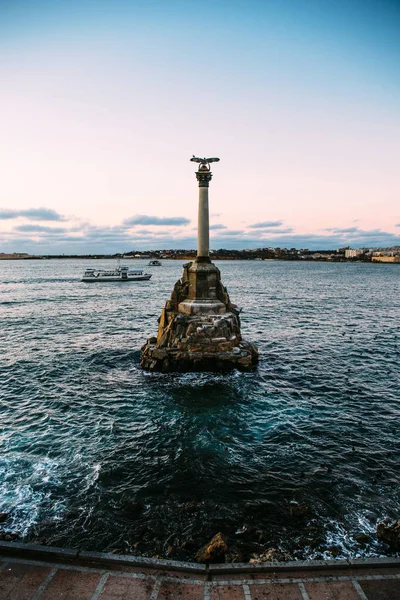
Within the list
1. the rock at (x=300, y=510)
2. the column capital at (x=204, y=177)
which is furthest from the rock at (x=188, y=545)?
the column capital at (x=204, y=177)

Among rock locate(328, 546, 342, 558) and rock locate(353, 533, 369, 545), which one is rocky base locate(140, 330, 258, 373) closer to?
rock locate(353, 533, 369, 545)

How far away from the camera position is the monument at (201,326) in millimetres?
21266

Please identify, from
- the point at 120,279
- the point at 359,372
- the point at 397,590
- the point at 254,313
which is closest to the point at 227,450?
the point at 397,590

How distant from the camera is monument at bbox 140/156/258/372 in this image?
69.8ft

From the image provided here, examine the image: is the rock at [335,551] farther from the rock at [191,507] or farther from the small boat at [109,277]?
the small boat at [109,277]

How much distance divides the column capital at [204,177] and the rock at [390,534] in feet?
64.2

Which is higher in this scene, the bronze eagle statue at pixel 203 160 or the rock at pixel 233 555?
the bronze eagle statue at pixel 203 160

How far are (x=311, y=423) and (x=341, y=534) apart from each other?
20.0 ft

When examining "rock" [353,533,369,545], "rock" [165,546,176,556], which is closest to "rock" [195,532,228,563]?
"rock" [165,546,176,556]

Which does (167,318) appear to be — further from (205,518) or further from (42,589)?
(42,589)

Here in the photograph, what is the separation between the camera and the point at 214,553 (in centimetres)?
772

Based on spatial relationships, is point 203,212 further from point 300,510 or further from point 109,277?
point 109,277

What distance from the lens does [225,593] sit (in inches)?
245

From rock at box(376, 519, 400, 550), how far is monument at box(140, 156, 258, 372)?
12.6 meters
